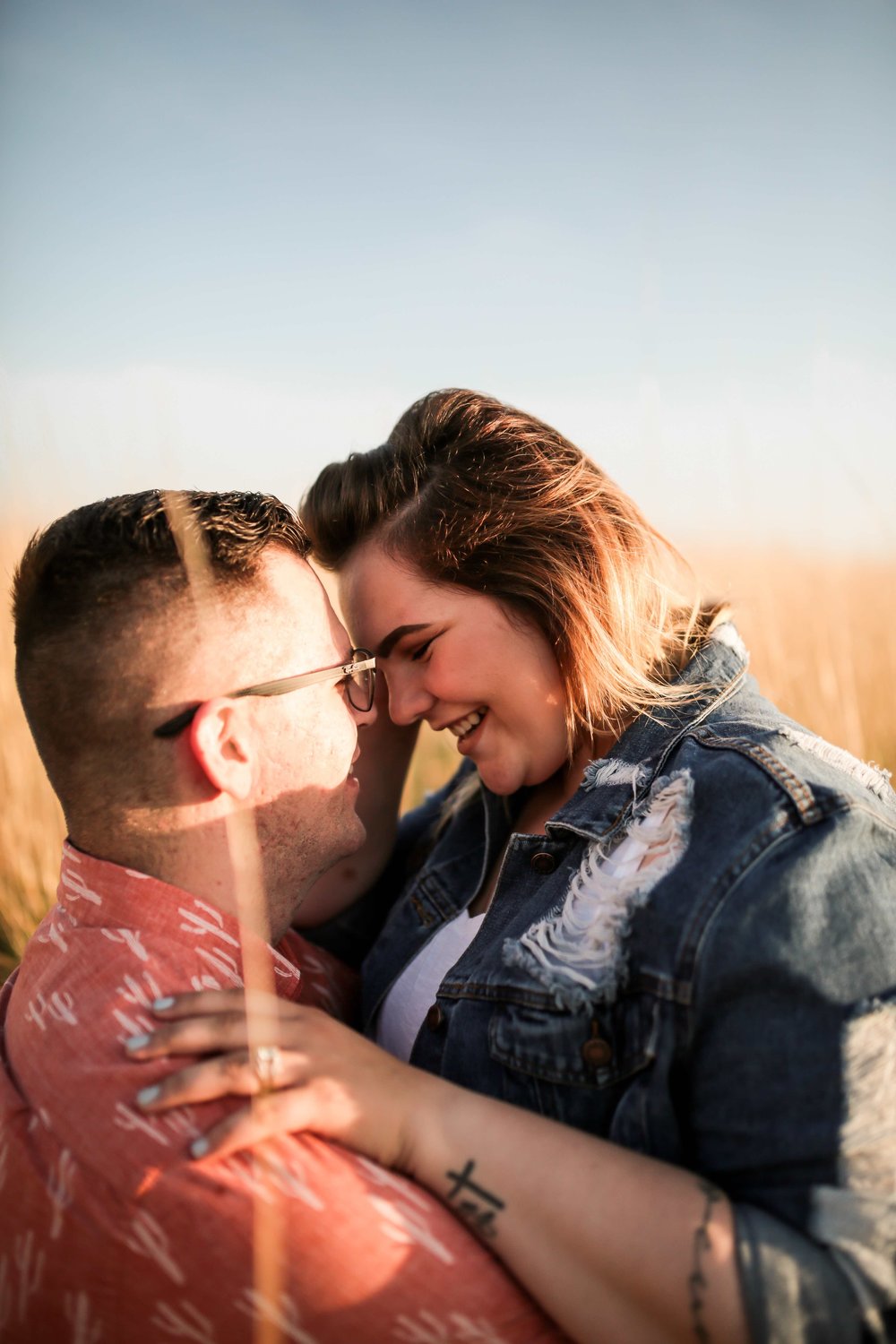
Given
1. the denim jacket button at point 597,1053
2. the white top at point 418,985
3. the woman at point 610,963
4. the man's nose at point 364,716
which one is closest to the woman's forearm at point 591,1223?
the woman at point 610,963

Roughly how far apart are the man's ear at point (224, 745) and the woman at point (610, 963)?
518mm

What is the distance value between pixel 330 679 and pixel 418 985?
2.78ft

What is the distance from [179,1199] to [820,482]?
13.4 ft

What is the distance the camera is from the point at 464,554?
243 cm

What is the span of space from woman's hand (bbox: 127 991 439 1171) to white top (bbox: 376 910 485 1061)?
671mm

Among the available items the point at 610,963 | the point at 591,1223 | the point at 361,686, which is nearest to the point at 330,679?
the point at 361,686

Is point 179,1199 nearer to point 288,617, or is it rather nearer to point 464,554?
point 288,617

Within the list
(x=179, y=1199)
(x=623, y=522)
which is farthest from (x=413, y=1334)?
(x=623, y=522)

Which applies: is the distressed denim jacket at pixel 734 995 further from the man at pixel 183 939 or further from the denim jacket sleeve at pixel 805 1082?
the man at pixel 183 939

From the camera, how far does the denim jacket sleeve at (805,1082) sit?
1.42 meters

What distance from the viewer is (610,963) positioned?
5.81 feet

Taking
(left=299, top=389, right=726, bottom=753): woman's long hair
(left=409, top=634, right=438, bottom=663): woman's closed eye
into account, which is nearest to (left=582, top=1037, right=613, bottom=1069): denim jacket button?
(left=299, top=389, right=726, bottom=753): woman's long hair

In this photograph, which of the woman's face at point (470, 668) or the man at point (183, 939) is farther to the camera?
the woman's face at point (470, 668)

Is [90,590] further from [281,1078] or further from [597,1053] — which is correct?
[597,1053]
